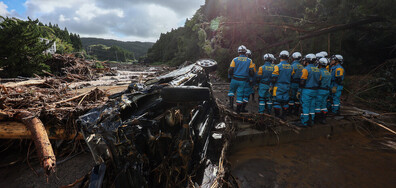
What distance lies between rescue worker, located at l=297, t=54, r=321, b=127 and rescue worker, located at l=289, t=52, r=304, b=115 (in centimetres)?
44

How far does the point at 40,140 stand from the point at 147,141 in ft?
4.93

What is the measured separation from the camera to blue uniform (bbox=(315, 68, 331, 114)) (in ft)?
14.0

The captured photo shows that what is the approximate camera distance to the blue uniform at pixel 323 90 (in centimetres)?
428

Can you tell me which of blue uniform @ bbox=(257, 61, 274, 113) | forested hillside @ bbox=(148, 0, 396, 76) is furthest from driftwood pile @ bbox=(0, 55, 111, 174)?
forested hillside @ bbox=(148, 0, 396, 76)

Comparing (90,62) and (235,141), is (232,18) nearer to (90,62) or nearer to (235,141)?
(235,141)

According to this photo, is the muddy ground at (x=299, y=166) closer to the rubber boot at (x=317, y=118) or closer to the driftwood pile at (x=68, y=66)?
the rubber boot at (x=317, y=118)

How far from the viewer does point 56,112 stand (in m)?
2.48

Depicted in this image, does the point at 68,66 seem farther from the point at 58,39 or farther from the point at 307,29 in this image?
the point at 58,39

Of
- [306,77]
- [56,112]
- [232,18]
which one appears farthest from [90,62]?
[306,77]

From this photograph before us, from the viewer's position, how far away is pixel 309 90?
424 cm

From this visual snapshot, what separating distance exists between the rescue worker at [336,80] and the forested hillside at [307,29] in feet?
6.29

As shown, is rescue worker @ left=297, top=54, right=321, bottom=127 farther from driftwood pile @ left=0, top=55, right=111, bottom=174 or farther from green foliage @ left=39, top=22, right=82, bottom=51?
green foliage @ left=39, top=22, right=82, bottom=51

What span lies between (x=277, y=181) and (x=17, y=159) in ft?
13.6

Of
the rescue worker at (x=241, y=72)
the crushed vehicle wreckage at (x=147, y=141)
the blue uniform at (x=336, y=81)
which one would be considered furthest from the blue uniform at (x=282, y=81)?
the crushed vehicle wreckage at (x=147, y=141)
